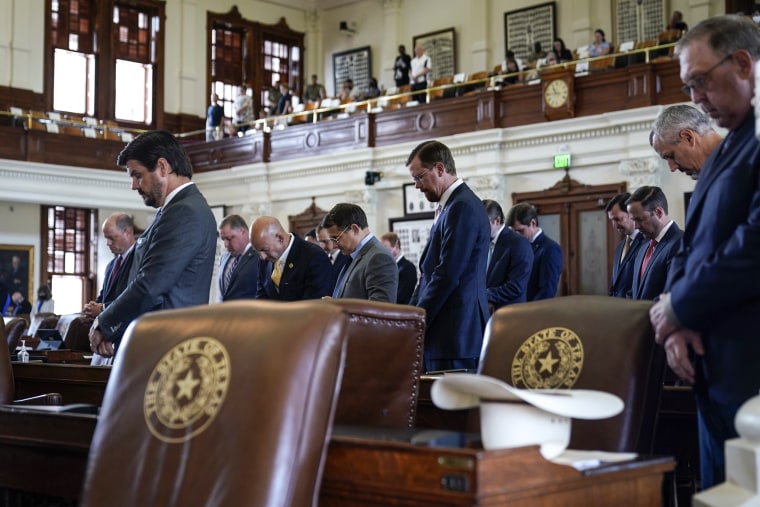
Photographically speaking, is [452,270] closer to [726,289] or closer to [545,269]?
[726,289]

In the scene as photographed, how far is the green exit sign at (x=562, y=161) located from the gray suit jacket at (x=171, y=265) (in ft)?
31.3

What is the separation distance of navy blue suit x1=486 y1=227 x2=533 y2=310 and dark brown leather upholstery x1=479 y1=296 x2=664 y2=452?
426cm

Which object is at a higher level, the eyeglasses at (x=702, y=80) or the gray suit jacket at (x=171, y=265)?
the eyeglasses at (x=702, y=80)

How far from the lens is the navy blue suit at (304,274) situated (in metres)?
6.04

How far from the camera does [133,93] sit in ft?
63.5

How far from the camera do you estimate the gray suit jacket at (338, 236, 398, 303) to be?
5043 millimetres

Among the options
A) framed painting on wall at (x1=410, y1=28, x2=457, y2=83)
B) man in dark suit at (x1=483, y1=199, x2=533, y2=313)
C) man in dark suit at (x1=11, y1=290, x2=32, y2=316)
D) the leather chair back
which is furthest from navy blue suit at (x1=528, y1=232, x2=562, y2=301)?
man in dark suit at (x1=11, y1=290, x2=32, y2=316)

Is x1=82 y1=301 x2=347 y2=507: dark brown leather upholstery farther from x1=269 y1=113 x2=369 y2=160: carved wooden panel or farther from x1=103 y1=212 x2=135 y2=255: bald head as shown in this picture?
x1=269 y1=113 x2=369 y2=160: carved wooden panel

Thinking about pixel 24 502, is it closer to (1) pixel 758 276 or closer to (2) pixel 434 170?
(1) pixel 758 276

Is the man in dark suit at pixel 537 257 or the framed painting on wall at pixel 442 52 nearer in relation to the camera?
the man in dark suit at pixel 537 257

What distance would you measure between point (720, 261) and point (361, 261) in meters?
3.25

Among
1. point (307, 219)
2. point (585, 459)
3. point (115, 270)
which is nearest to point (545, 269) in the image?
point (115, 270)

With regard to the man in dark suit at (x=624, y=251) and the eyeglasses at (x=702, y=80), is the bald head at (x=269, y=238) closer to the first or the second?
the man in dark suit at (x=624, y=251)

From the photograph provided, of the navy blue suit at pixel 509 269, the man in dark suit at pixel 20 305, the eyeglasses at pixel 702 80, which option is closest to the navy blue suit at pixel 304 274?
the navy blue suit at pixel 509 269
